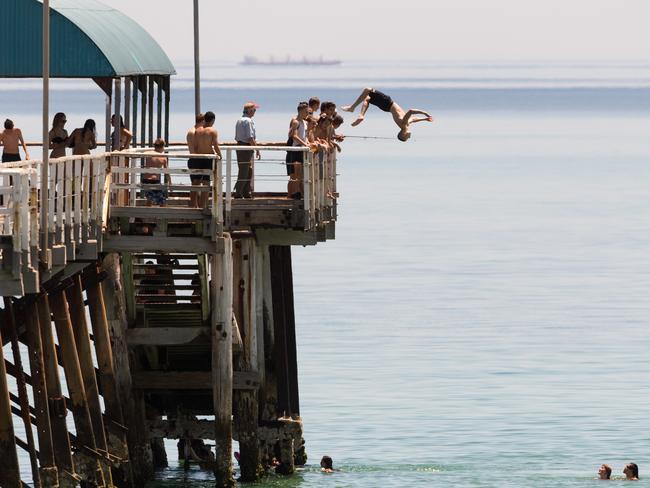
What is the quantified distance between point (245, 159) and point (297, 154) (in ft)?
3.13

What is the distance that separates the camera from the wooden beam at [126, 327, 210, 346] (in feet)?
99.6

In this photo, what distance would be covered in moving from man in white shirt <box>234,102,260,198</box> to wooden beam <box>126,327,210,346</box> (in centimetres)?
212

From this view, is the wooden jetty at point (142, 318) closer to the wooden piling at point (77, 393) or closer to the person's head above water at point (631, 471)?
the wooden piling at point (77, 393)

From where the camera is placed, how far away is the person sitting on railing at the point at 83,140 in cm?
3016

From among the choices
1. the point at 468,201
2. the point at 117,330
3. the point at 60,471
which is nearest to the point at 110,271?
the point at 117,330

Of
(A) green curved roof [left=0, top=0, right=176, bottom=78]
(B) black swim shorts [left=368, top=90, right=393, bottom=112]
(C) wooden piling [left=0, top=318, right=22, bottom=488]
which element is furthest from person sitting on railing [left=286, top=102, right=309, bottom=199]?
(C) wooden piling [left=0, top=318, right=22, bottom=488]

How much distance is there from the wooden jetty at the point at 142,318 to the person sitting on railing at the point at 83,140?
587 mm

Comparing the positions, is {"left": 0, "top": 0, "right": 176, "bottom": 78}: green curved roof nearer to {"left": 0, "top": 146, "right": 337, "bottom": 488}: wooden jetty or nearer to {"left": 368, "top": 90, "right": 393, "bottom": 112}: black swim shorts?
{"left": 0, "top": 146, "right": 337, "bottom": 488}: wooden jetty

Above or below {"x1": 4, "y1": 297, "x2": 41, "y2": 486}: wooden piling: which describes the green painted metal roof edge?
above

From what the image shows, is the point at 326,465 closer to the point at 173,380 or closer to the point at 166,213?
the point at 173,380

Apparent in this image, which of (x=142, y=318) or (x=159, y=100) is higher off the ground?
(x=159, y=100)

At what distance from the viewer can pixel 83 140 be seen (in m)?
30.2

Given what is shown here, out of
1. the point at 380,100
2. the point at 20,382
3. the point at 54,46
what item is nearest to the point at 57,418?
the point at 20,382

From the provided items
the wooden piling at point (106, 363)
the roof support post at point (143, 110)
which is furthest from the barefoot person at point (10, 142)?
the roof support post at point (143, 110)
